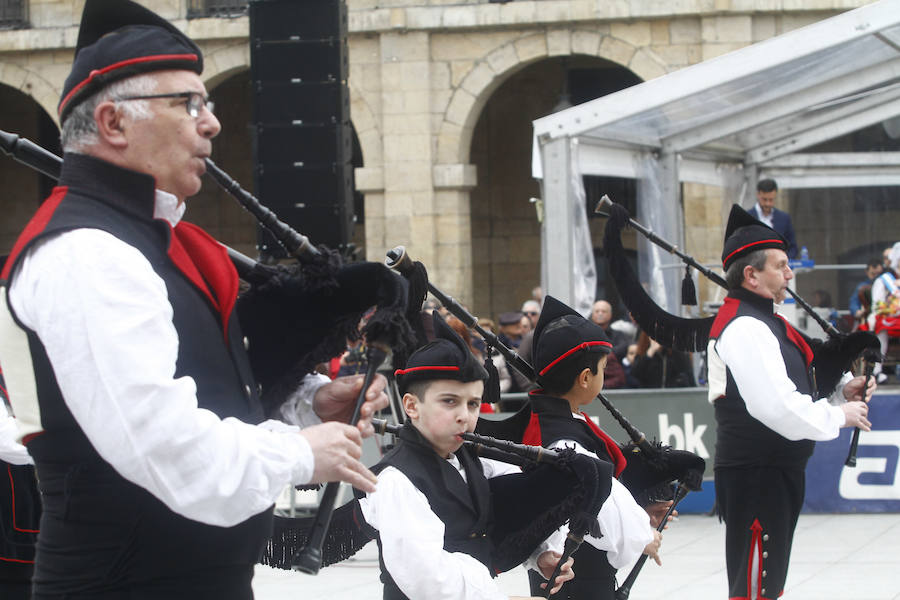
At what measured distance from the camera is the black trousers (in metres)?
Answer: 4.93

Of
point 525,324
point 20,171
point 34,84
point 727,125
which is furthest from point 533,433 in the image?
point 20,171

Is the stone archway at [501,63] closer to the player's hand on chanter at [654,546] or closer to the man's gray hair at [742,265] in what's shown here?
the man's gray hair at [742,265]

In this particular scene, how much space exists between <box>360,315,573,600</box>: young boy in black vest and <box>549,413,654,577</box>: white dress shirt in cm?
36

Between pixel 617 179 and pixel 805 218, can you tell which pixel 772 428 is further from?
pixel 805 218

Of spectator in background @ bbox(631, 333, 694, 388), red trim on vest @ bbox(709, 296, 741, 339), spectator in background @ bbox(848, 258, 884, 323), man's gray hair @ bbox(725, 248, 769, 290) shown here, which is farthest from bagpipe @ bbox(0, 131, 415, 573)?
spectator in background @ bbox(848, 258, 884, 323)

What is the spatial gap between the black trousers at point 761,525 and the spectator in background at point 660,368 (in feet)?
16.3

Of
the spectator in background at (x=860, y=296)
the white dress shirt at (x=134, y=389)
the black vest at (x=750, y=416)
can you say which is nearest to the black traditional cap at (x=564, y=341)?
the black vest at (x=750, y=416)

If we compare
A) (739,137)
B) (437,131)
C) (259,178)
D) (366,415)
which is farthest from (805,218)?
(366,415)

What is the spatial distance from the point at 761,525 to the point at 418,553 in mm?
2186

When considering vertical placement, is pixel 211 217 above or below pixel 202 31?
below

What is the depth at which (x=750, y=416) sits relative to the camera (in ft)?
16.3

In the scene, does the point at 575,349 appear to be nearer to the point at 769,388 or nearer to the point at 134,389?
the point at 769,388

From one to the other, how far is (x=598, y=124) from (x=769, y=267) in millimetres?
4635

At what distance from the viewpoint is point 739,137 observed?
39.0 ft
